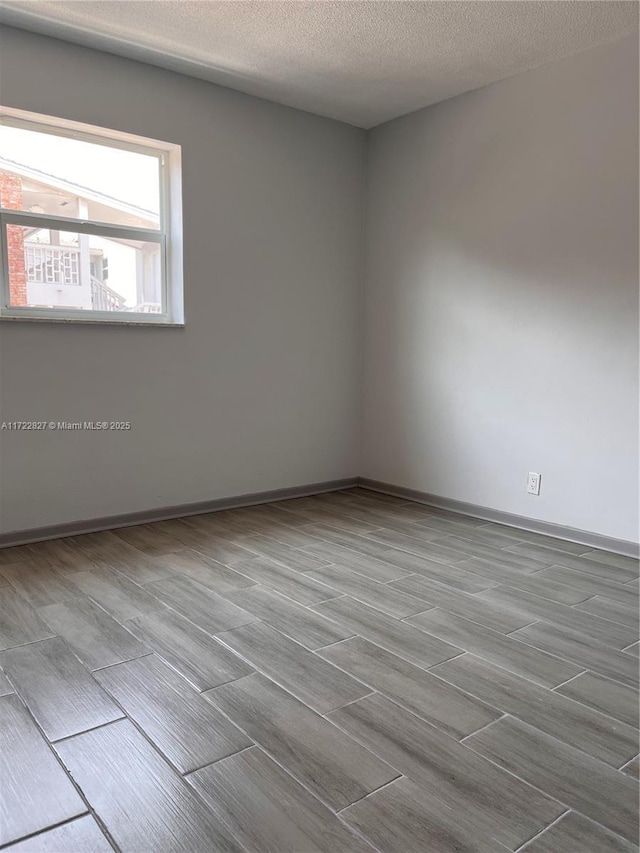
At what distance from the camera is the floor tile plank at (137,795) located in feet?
4.50

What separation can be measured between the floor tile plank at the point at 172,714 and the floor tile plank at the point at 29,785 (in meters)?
0.25

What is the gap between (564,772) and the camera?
1.61 m

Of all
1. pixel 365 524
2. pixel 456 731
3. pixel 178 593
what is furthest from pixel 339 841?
pixel 365 524

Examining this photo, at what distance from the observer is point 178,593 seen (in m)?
2.75

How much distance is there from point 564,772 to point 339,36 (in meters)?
3.32

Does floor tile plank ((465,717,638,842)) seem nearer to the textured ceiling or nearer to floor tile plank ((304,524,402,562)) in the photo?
floor tile plank ((304,524,402,562))

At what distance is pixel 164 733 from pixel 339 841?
24.1 inches

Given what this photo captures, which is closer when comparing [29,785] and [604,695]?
[29,785]

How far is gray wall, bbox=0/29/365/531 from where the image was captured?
336 cm

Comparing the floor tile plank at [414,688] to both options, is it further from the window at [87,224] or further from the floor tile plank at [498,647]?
the window at [87,224]

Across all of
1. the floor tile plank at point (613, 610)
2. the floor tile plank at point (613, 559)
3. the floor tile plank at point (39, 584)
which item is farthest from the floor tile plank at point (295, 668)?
the floor tile plank at point (613, 559)

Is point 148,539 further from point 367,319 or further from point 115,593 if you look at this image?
point 367,319

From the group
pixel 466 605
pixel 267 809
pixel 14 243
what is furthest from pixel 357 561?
pixel 14 243

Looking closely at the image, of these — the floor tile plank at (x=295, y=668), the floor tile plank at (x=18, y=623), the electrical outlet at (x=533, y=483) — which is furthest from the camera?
the electrical outlet at (x=533, y=483)
